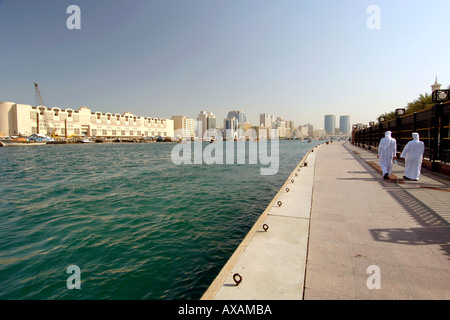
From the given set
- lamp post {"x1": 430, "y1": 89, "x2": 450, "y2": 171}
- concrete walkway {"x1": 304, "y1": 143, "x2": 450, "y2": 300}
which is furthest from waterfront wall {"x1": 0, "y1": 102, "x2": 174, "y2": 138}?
lamp post {"x1": 430, "y1": 89, "x2": 450, "y2": 171}

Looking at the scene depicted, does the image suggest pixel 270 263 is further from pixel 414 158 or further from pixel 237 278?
pixel 414 158

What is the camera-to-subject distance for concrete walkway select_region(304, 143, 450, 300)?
3.09 m

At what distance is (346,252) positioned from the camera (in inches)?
162

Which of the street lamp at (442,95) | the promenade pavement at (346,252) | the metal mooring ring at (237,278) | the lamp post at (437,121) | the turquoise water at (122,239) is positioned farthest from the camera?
the lamp post at (437,121)

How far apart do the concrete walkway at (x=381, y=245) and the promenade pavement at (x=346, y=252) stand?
0.5 inches

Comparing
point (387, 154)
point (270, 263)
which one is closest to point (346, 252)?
point (270, 263)

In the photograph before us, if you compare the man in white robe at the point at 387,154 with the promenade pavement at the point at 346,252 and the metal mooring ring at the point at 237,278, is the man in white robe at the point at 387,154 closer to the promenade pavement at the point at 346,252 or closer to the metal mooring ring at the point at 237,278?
the promenade pavement at the point at 346,252

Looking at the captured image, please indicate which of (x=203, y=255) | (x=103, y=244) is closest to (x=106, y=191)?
(x=103, y=244)

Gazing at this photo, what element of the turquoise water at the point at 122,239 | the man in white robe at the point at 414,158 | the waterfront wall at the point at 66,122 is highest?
the waterfront wall at the point at 66,122

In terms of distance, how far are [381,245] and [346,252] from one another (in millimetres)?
866

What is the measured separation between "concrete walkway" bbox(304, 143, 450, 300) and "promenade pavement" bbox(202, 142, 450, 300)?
1 centimetres

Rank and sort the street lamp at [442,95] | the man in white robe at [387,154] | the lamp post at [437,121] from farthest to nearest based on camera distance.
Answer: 1. the lamp post at [437,121]
2. the street lamp at [442,95]
3. the man in white robe at [387,154]

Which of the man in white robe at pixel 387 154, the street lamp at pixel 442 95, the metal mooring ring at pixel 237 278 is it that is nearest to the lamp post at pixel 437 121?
the street lamp at pixel 442 95

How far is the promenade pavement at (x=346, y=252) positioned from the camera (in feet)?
10.1
